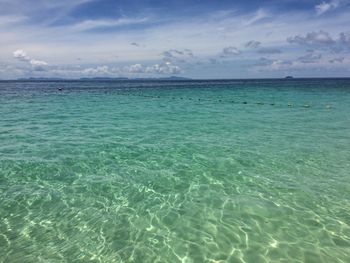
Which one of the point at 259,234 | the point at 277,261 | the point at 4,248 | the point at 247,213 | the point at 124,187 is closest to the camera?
the point at 277,261

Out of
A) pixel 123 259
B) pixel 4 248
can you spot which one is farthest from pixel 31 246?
pixel 123 259

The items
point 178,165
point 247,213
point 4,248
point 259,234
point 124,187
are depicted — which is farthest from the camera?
point 178,165

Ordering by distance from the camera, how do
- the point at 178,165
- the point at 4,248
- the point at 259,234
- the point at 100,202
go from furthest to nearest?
the point at 178,165
the point at 100,202
the point at 259,234
the point at 4,248

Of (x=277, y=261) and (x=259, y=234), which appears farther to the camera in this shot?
(x=259, y=234)

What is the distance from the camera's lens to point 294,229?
8750 mm

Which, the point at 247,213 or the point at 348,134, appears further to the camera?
the point at 348,134

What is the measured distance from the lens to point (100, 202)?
34.6 ft

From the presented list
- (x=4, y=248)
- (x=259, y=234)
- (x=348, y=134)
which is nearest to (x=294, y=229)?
(x=259, y=234)

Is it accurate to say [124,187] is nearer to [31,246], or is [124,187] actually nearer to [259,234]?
[31,246]

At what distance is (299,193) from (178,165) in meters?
5.52

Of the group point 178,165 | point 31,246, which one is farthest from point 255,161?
point 31,246

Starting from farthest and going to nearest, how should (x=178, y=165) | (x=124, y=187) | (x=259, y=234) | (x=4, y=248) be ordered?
(x=178, y=165) → (x=124, y=187) → (x=259, y=234) → (x=4, y=248)

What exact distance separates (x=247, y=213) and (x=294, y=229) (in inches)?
58.3

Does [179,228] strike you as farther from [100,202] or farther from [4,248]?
[4,248]
